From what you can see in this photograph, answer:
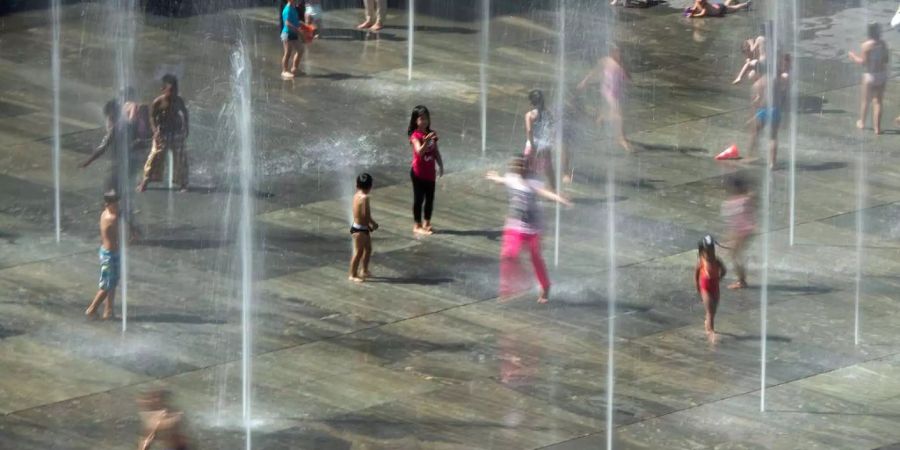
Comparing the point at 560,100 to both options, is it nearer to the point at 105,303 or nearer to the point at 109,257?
the point at 105,303

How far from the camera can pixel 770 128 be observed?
2380cm

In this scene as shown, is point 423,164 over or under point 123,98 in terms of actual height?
under

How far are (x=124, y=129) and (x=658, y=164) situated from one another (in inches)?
227

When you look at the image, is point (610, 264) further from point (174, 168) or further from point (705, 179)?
point (174, 168)

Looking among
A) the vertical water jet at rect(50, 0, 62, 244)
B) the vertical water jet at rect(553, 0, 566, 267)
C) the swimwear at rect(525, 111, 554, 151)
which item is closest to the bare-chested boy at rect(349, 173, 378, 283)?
the vertical water jet at rect(553, 0, 566, 267)

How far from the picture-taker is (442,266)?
20.5 metres

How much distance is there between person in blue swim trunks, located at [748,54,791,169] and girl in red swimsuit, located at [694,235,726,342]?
207 inches

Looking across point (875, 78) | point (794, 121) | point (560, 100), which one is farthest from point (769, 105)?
point (560, 100)

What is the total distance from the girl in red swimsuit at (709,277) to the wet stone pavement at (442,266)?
1.04ft

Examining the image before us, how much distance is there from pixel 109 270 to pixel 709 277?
5193 millimetres

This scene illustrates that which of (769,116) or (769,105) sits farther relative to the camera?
(769,105)

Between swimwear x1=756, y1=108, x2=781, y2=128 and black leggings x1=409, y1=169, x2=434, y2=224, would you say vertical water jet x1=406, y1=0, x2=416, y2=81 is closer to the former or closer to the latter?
swimwear x1=756, y1=108, x2=781, y2=128

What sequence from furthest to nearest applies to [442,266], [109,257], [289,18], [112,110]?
[289,18], [112,110], [442,266], [109,257]

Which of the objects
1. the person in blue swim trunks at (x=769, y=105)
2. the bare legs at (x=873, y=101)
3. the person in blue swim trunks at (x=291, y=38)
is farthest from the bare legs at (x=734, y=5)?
the person in blue swim trunks at (x=291, y=38)
